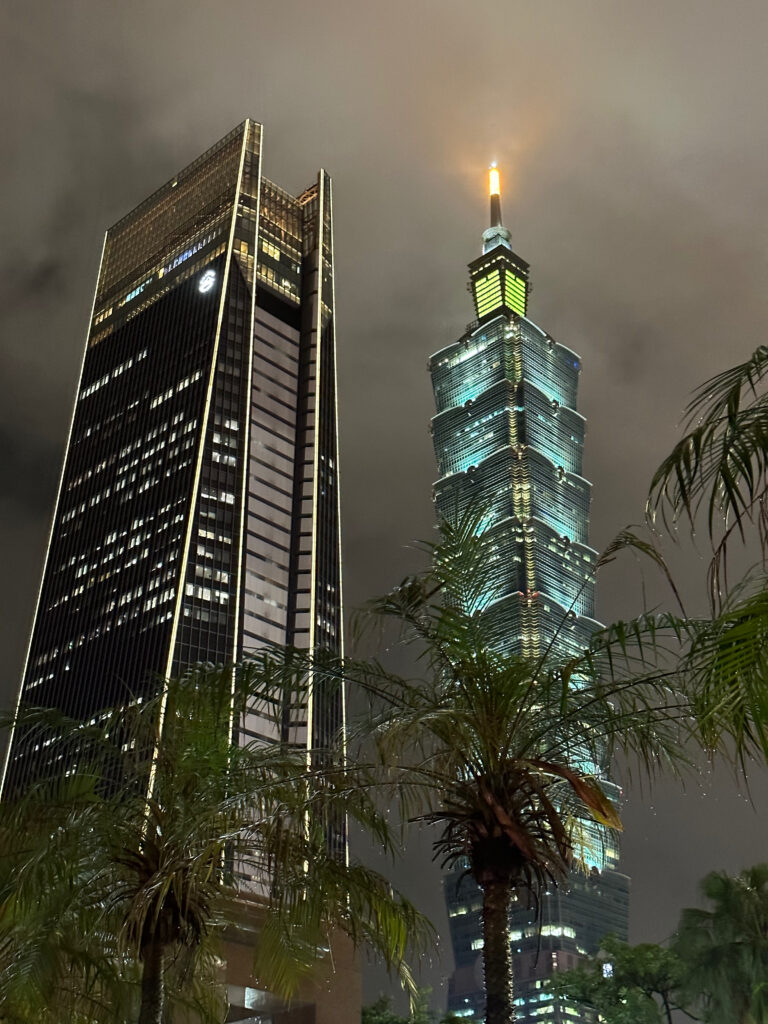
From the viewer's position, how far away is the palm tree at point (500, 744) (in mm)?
15961

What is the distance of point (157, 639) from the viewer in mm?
129000

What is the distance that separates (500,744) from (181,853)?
452 centimetres

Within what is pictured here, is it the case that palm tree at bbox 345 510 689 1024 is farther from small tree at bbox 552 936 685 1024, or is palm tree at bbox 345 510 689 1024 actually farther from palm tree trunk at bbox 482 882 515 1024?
small tree at bbox 552 936 685 1024

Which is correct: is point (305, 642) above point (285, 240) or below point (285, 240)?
below

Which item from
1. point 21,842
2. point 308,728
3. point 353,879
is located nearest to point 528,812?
point 353,879

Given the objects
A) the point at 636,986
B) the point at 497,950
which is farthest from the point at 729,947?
the point at 497,950

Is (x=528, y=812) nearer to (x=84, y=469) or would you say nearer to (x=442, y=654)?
(x=442, y=654)

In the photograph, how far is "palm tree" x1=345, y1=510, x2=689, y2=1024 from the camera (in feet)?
52.4

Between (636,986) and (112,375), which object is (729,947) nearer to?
(636,986)

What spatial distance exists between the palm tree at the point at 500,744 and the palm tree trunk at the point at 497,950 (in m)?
0.01

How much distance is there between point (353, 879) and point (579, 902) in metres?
189

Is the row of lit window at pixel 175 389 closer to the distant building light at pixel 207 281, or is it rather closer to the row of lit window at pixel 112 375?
the row of lit window at pixel 112 375

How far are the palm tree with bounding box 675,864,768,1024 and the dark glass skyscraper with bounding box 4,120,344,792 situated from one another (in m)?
86.5

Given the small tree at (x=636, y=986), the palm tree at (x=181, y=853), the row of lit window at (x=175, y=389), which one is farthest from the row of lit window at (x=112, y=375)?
the palm tree at (x=181, y=853)
